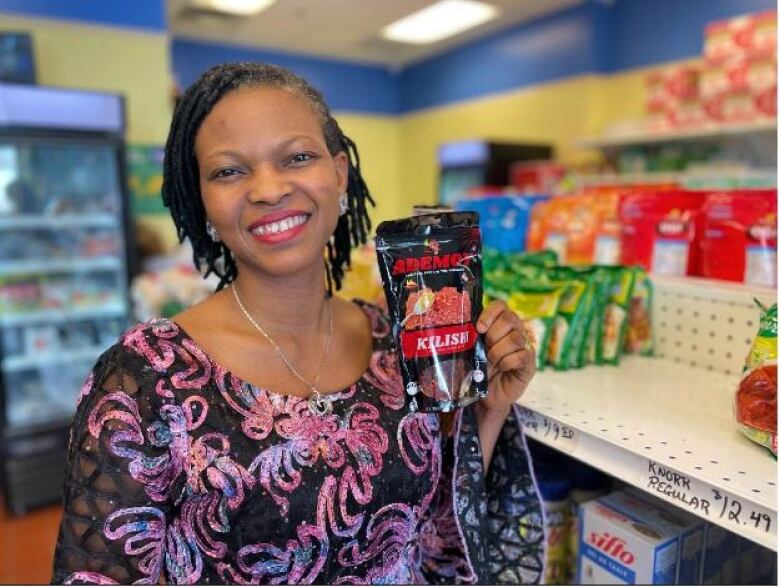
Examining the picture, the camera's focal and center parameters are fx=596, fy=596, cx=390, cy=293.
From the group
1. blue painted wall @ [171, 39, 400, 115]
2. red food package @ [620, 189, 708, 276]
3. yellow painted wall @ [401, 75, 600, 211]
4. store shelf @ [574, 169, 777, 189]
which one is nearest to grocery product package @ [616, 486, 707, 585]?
red food package @ [620, 189, 708, 276]

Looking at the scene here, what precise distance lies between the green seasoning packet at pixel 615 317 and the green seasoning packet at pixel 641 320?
5 centimetres

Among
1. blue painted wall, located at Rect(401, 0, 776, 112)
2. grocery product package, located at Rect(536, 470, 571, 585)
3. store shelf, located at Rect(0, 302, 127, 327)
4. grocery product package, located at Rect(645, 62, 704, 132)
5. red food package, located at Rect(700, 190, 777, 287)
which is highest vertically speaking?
blue painted wall, located at Rect(401, 0, 776, 112)

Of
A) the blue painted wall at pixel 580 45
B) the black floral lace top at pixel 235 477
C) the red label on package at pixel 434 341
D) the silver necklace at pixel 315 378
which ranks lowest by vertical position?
the black floral lace top at pixel 235 477

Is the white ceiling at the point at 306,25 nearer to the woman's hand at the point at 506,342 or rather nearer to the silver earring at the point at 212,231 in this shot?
the silver earring at the point at 212,231

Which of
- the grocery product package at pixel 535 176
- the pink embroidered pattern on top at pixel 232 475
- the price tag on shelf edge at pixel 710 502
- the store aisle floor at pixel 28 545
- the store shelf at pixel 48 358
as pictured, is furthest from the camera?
the grocery product package at pixel 535 176

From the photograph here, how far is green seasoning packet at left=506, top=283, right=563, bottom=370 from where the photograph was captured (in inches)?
53.7

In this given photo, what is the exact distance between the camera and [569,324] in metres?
1.37

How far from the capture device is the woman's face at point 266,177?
38.2 inches

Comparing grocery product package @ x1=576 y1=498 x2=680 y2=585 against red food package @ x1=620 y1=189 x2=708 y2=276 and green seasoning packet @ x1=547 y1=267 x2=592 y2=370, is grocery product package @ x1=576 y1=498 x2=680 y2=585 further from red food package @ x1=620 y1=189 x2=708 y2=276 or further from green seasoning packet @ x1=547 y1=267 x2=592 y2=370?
red food package @ x1=620 y1=189 x2=708 y2=276

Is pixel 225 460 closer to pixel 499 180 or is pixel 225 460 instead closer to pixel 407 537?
pixel 407 537

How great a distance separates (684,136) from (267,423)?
4.20 meters

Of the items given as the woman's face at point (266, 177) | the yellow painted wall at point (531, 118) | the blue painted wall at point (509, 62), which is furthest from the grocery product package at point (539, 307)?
the blue painted wall at point (509, 62)

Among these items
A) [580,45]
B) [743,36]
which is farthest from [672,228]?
[580,45]

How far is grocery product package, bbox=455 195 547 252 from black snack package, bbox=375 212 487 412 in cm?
103
